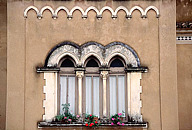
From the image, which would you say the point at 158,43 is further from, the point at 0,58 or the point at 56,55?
the point at 0,58

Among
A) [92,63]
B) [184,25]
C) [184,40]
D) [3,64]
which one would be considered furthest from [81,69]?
[184,25]

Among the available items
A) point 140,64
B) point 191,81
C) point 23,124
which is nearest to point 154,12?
point 140,64

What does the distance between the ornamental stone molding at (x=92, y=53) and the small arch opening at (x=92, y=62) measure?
0.17 metres

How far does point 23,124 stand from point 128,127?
10.4 ft

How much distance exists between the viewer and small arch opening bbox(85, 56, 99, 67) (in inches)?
428

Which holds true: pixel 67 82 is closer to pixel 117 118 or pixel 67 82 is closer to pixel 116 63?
pixel 116 63

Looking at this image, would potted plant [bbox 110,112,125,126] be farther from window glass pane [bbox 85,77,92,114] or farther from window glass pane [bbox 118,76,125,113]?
window glass pane [bbox 85,77,92,114]

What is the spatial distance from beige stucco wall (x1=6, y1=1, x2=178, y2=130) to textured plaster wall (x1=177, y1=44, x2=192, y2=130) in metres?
1.38

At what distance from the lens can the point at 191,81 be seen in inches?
469

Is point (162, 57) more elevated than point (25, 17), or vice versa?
point (25, 17)

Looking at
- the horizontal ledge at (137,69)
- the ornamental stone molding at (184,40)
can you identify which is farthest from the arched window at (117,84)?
the ornamental stone molding at (184,40)

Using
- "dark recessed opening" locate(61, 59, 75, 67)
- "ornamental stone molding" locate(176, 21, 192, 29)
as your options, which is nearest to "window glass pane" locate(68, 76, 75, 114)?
"dark recessed opening" locate(61, 59, 75, 67)

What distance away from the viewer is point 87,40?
1079cm

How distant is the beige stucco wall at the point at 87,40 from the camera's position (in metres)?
10.4
